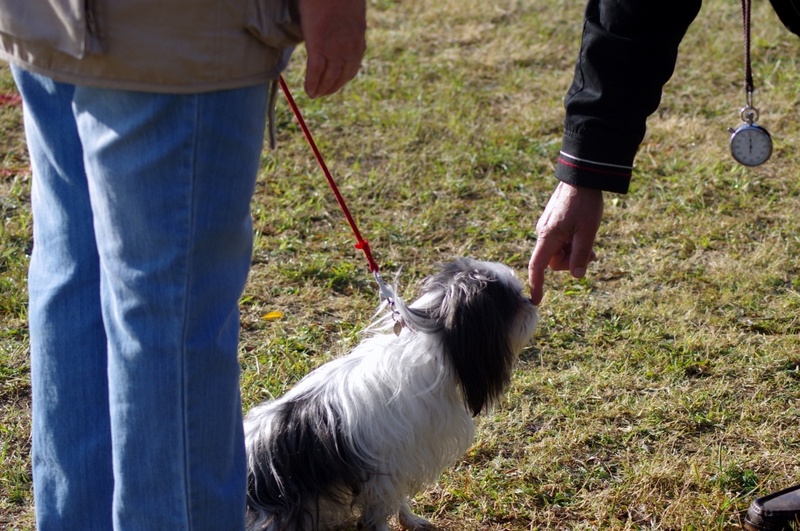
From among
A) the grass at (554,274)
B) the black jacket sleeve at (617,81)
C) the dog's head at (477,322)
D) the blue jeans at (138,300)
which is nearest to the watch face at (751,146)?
the grass at (554,274)

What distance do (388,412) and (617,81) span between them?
92cm

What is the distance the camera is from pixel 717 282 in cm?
354

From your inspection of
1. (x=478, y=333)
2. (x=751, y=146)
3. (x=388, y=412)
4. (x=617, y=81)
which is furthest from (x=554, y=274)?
(x=617, y=81)

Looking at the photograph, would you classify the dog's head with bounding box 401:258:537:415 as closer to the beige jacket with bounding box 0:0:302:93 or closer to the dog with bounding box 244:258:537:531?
the dog with bounding box 244:258:537:531

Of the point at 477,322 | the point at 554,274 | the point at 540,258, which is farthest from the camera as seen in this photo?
the point at 554,274

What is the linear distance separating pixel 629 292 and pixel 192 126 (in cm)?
235

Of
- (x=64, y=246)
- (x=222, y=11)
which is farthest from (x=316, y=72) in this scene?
(x=64, y=246)

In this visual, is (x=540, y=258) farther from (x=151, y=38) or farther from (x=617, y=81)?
(x=151, y=38)

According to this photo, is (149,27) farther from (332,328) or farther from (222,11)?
(332,328)

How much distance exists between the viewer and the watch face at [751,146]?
3189 mm

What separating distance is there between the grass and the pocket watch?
50 centimetres

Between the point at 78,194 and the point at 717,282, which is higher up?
the point at 78,194

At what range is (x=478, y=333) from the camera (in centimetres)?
228

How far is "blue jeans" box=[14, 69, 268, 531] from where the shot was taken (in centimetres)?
149
